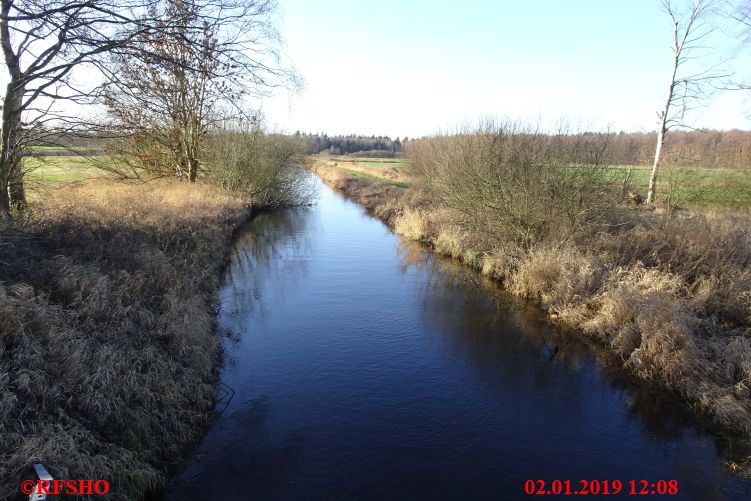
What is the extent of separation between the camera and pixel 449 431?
6.85 m

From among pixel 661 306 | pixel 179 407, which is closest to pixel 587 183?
pixel 661 306

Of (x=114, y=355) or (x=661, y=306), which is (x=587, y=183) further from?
(x=114, y=355)

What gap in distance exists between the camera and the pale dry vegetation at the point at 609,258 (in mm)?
8203

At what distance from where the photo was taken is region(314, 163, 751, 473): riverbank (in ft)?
25.3

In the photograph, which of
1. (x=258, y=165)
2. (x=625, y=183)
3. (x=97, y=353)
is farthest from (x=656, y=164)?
(x=97, y=353)

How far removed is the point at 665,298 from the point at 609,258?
3.28 m

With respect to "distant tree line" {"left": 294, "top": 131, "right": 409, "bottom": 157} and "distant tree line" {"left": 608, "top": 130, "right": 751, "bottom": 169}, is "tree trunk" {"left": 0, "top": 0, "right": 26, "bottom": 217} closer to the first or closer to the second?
"distant tree line" {"left": 608, "top": 130, "right": 751, "bottom": 169}

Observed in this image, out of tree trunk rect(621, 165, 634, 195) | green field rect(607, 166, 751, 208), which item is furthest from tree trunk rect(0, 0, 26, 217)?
green field rect(607, 166, 751, 208)

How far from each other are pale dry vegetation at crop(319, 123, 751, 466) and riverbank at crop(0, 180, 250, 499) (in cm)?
857

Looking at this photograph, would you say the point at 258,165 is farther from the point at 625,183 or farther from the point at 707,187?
the point at 707,187

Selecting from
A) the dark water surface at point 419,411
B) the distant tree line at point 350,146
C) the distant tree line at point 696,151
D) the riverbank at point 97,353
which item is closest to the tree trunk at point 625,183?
the distant tree line at point 696,151

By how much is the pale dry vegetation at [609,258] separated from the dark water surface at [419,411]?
775 mm

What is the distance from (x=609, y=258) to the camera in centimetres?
1255

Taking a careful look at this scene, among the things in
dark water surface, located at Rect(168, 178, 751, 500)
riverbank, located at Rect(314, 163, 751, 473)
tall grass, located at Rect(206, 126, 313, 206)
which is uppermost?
tall grass, located at Rect(206, 126, 313, 206)
